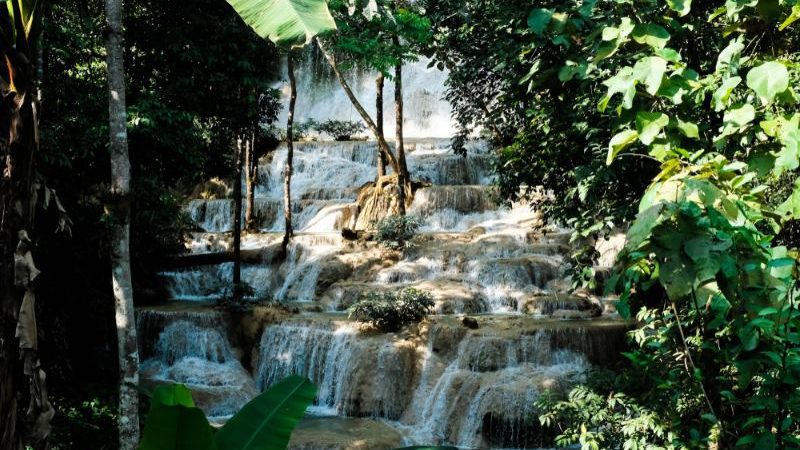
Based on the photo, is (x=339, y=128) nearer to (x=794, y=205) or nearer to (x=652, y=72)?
(x=652, y=72)

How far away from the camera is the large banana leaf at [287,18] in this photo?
295 centimetres

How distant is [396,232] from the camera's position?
16.4 m

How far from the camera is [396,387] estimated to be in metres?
11.3

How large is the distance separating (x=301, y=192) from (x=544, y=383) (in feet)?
45.3

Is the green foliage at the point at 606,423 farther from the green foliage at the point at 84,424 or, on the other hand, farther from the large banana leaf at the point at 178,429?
the green foliage at the point at 84,424

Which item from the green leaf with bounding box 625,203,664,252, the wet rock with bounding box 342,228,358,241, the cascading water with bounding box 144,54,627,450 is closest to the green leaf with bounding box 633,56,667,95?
the green leaf with bounding box 625,203,664,252

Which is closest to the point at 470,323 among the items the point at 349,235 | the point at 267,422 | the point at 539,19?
the point at 349,235

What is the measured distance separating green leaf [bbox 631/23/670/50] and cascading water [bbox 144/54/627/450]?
Answer: 7.81m

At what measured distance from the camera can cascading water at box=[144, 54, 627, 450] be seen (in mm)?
10312

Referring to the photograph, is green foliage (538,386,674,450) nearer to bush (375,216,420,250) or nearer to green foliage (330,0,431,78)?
green foliage (330,0,431,78)

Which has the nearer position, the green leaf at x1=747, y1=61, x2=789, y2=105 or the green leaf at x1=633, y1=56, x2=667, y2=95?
the green leaf at x1=747, y1=61, x2=789, y2=105

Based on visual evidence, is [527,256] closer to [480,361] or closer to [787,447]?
[480,361]

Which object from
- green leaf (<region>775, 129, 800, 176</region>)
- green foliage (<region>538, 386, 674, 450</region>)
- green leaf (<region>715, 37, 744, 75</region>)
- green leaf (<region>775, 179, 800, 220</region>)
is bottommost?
green foliage (<region>538, 386, 674, 450</region>)

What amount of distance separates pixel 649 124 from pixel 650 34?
337 mm
